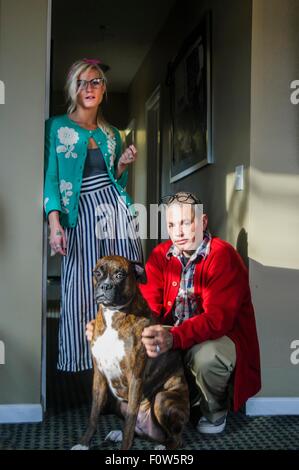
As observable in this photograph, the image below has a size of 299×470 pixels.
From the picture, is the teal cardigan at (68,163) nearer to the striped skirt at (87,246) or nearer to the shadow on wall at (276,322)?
the striped skirt at (87,246)

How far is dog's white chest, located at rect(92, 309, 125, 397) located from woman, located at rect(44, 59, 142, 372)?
41cm

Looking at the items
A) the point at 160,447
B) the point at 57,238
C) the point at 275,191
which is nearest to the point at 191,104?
the point at 275,191

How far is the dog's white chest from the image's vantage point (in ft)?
5.73

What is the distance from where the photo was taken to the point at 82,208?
2.17 meters

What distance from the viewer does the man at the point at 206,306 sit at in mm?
1991

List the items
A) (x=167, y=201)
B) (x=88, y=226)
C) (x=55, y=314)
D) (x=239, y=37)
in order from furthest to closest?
(x=55, y=314)
(x=239, y=37)
(x=88, y=226)
(x=167, y=201)

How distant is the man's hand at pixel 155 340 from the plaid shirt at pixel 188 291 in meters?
0.25

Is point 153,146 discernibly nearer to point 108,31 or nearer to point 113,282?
point 108,31

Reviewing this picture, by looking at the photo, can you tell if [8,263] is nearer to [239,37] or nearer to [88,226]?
[88,226]

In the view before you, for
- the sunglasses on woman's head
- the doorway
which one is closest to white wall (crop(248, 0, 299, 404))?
the sunglasses on woman's head

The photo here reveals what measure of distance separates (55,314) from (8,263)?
1.31m

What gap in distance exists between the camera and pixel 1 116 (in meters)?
2.25

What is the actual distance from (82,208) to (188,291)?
51 centimetres

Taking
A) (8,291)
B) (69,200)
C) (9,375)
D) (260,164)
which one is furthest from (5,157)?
(260,164)
